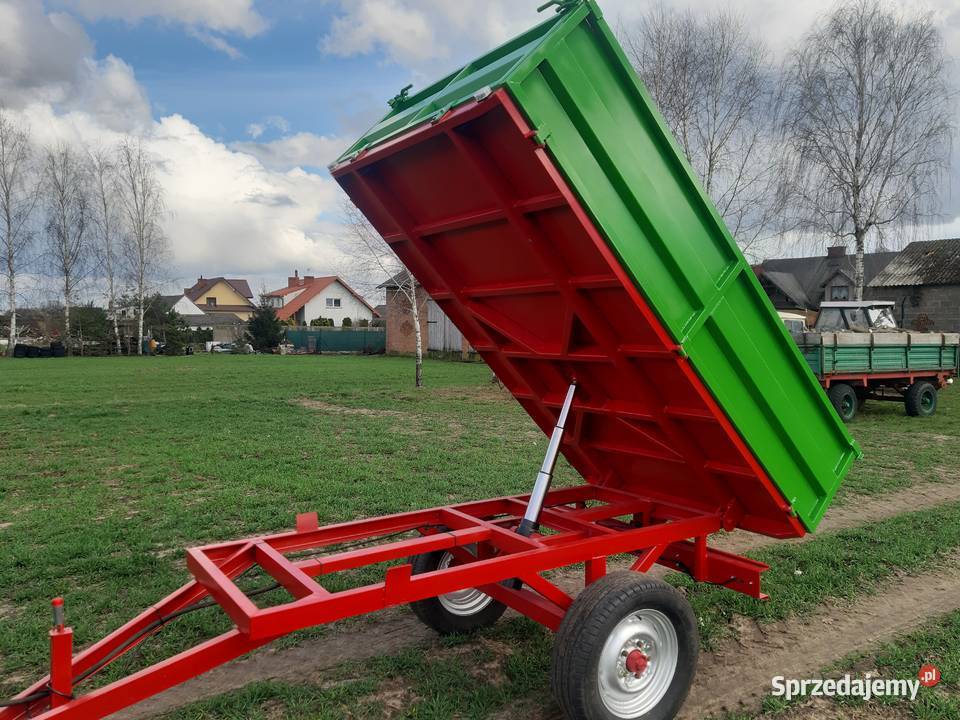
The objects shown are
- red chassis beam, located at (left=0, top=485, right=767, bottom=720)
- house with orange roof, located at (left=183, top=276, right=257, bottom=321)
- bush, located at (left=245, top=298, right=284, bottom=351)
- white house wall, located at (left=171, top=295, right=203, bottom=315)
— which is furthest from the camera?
house with orange roof, located at (left=183, top=276, right=257, bottom=321)

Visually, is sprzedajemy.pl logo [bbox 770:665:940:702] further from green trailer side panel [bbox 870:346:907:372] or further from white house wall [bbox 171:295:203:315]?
white house wall [bbox 171:295:203:315]

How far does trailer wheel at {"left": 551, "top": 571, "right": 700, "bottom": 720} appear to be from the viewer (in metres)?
3.35

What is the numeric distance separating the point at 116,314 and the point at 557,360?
171ft

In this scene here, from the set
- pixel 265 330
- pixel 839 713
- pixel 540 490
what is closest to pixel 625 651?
pixel 540 490

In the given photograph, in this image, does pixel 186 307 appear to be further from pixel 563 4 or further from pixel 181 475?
pixel 563 4

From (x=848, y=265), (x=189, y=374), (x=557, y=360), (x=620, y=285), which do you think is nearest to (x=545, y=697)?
(x=557, y=360)

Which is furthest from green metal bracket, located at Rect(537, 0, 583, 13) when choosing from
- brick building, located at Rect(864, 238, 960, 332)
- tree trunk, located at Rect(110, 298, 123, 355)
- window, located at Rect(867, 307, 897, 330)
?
tree trunk, located at Rect(110, 298, 123, 355)

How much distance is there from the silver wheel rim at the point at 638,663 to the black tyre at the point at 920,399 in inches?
592

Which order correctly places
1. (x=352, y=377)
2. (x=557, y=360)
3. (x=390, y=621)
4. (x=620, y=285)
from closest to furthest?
(x=620, y=285) → (x=557, y=360) → (x=390, y=621) → (x=352, y=377)

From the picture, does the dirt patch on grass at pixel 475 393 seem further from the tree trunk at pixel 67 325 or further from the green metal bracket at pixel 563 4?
the tree trunk at pixel 67 325

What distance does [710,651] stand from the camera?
14.8 feet

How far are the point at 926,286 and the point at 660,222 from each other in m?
36.6

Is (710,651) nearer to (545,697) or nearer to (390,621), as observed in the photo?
(545,697)

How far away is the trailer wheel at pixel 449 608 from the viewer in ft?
15.1
